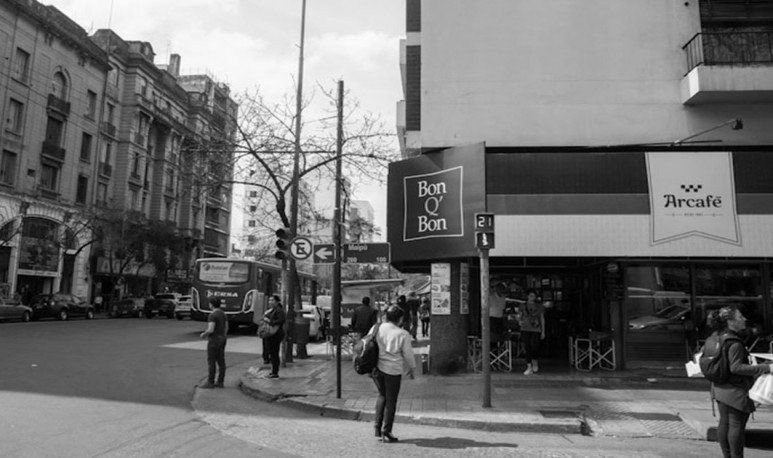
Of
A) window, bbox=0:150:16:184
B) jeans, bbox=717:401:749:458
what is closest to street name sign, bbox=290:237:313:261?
jeans, bbox=717:401:749:458

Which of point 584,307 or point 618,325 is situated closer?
point 618,325

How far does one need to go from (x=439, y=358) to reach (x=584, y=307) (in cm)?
449

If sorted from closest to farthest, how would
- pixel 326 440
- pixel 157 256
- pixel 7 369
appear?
pixel 326 440
pixel 7 369
pixel 157 256

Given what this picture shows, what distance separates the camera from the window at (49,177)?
125 ft

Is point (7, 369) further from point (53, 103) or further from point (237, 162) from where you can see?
point (53, 103)

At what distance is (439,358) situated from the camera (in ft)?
40.2

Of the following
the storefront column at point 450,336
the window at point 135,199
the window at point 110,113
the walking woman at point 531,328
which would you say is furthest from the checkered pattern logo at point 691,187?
the window at point 135,199

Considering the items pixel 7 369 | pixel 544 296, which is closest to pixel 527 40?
pixel 544 296

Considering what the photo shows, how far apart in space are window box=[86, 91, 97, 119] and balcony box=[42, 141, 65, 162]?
4.83 metres

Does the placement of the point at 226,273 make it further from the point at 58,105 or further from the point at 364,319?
the point at 58,105

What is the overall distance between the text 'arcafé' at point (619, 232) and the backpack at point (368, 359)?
5363 millimetres

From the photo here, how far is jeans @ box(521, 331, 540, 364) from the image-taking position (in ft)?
40.8

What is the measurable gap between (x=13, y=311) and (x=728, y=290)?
97.2ft

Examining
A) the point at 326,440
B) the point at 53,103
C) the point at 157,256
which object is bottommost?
the point at 326,440
